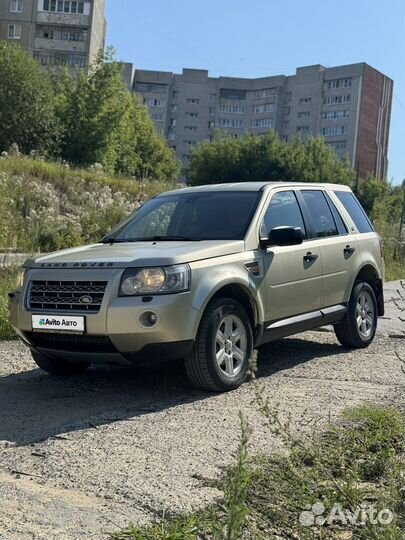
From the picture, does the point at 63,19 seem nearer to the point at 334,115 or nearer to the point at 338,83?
the point at 338,83

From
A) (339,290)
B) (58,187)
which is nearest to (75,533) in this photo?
(339,290)

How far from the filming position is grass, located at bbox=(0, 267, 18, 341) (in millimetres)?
8109

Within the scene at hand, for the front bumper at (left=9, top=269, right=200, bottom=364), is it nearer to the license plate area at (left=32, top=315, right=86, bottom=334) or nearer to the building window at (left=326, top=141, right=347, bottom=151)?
the license plate area at (left=32, top=315, right=86, bottom=334)

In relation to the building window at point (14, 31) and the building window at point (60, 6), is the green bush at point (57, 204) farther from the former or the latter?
the building window at point (14, 31)

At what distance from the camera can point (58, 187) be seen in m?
22.9

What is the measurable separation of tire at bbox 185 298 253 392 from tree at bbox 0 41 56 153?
3384cm

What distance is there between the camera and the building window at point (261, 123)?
120 m

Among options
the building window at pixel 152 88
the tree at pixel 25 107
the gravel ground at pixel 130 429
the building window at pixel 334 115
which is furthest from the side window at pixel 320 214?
the building window at pixel 152 88

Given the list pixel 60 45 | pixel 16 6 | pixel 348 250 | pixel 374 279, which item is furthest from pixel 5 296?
pixel 16 6

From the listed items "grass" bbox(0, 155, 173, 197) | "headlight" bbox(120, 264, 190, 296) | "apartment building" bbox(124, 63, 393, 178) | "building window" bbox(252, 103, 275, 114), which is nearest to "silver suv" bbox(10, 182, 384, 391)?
"headlight" bbox(120, 264, 190, 296)

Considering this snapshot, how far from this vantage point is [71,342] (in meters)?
5.30

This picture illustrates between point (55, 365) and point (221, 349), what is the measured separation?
65.5 inches

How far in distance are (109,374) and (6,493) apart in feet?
10.1

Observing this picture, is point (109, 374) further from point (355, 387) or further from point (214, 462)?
point (214, 462)
